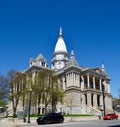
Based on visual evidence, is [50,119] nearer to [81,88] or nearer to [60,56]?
[81,88]

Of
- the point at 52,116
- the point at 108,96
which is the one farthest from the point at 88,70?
the point at 52,116

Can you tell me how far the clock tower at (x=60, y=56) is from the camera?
339ft

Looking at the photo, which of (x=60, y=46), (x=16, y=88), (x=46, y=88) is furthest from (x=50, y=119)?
(x=60, y=46)

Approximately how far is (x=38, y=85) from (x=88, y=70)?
89.5 feet

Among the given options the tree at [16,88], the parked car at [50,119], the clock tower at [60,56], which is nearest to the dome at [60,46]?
the clock tower at [60,56]

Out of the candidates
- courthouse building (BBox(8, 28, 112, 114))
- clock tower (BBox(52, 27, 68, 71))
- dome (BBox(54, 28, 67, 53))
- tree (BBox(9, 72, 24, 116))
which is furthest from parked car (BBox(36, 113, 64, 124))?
dome (BBox(54, 28, 67, 53))

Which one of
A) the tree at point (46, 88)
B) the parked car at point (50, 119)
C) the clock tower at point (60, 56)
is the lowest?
the parked car at point (50, 119)

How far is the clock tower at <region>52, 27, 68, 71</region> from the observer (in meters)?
103

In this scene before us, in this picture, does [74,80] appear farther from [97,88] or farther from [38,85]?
[38,85]

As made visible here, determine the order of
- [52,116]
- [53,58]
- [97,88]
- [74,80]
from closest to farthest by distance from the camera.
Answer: [52,116], [74,80], [97,88], [53,58]

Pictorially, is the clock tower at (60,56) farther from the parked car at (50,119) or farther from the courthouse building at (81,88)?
the parked car at (50,119)

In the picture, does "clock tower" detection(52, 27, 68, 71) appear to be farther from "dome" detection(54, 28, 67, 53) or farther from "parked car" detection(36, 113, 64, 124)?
"parked car" detection(36, 113, 64, 124)

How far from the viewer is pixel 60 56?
104 m

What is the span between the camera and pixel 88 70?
86000 mm
